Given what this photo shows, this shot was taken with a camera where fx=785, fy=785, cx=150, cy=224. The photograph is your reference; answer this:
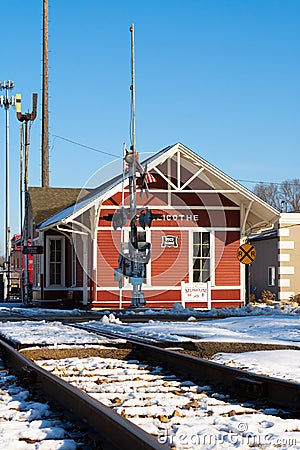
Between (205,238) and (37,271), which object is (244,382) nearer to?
(205,238)

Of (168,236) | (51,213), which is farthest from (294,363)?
(51,213)

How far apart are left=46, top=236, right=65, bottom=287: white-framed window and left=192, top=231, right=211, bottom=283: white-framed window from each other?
19.7 feet

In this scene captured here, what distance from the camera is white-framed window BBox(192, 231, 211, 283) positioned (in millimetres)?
29688

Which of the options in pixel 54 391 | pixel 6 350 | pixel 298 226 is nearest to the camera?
pixel 54 391

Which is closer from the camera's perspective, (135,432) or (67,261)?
(135,432)

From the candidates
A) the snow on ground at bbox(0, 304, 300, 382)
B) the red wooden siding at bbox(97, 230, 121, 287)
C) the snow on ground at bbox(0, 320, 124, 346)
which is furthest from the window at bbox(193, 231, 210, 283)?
the snow on ground at bbox(0, 320, 124, 346)

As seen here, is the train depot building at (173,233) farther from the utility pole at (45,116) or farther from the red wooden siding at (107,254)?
the utility pole at (45,116)

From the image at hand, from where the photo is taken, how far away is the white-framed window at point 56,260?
32500mm

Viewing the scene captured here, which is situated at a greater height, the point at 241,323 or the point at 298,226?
the point at 298,226

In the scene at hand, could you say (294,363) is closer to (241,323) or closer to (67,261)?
(241,323)

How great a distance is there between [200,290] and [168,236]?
2762mm

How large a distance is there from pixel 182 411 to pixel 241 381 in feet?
3.39

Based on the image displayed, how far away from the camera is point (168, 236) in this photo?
29438 millimetres

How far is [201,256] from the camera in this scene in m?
29.7
